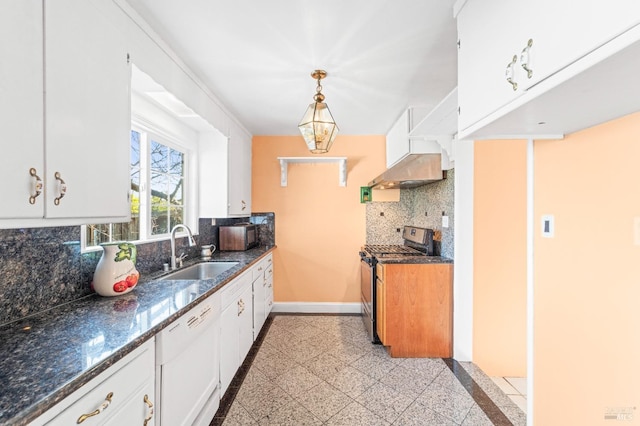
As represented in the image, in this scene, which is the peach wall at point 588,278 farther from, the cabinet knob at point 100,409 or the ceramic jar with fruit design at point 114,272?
the ceramic jar with fruit design at point 114,272

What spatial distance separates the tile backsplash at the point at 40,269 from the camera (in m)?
1.19

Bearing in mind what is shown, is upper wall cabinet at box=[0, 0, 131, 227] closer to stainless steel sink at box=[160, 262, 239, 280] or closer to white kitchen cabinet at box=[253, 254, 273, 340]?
stainless steel sink at box=[160, 262, 239, 280]

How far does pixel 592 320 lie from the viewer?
1.30m

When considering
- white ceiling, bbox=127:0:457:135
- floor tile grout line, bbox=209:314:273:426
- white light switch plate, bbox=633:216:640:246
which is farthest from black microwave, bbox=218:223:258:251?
white light switch plate, bbox=633:216:640:246

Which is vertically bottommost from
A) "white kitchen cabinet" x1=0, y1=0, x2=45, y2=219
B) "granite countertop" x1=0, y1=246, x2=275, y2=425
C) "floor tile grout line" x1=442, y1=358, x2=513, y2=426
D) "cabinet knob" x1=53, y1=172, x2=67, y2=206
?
"floor tile grout line" x1=442, y1=358, x2=513, y2=426

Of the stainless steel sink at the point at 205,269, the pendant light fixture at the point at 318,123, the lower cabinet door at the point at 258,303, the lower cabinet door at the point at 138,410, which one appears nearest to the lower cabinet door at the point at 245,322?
the lower cabinet door at the point at 258,303

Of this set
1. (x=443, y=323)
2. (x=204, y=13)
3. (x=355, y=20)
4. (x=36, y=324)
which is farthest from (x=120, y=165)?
(x=443, y=323)

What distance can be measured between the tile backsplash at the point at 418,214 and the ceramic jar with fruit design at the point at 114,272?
96.3 inches

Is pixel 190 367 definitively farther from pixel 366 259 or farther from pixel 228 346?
pixel 366 259

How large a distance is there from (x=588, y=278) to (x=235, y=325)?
2.12 meters

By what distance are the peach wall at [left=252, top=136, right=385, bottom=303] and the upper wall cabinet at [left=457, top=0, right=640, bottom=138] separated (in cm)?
258

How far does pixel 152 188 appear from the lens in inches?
96.0

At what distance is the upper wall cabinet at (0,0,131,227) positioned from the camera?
911 mm

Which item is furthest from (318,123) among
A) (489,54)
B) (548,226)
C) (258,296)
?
(258,296)
